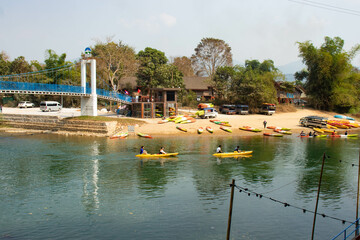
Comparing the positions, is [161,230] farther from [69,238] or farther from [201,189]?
[201,189]

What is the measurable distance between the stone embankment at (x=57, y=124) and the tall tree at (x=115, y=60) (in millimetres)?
21124

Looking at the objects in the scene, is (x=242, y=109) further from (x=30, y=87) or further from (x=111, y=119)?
(x=30, y=87)

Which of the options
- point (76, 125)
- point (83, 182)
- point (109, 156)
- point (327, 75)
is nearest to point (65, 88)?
point (76, 125)

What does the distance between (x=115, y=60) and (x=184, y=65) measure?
41841mm

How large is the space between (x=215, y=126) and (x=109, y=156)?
84.6 feet

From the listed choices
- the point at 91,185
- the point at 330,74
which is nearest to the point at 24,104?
the point at 91,185

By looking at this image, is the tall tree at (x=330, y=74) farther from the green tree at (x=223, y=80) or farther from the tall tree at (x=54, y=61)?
the tall tree at (x=54, y=61)

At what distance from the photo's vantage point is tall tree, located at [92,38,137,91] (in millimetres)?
81062

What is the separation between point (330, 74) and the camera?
79.1 meters

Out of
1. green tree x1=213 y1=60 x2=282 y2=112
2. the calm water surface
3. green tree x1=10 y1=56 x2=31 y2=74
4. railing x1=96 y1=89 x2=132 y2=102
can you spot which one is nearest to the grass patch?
railing x1=96 y1=89 x2=132 y2=102

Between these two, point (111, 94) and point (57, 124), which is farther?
point (111, 94)

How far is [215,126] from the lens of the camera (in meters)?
59.7

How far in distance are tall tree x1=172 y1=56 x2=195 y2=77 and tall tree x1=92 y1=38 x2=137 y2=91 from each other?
34303mm

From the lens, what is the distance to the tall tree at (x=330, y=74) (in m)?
78.2
